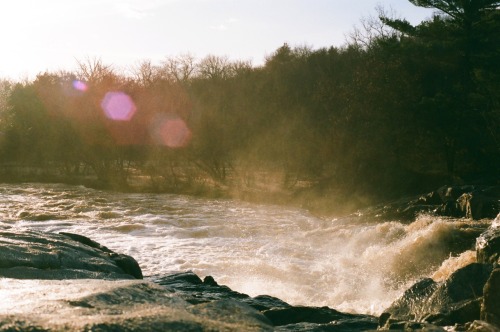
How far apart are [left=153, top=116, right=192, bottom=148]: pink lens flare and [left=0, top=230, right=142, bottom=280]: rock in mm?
23745

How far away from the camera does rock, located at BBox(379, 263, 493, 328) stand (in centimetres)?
705

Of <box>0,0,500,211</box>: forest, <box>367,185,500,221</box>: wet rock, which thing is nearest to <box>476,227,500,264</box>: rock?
<box>367,185,500,221</box>: wet rock

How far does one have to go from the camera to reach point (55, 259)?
8.68 metres

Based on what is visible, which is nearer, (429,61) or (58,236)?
(58,236)

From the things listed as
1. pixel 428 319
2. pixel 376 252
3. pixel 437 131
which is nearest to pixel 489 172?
pixel 437 131

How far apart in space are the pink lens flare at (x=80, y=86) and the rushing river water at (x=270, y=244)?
44.6 feet

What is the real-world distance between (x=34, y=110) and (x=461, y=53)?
2857 cm

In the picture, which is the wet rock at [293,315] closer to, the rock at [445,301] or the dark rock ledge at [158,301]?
the dark rock ledge at [158,301]

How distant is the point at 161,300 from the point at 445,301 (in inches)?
147

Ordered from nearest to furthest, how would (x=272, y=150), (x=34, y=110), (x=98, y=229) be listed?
1. (x=98, y=229)
2. (x=272, y=150)
3. (x=34, y=110)

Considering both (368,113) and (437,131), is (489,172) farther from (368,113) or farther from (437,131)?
(368,113)

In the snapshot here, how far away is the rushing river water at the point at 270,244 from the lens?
488 inches

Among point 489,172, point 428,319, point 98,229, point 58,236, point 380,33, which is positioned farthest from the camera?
point 380,33

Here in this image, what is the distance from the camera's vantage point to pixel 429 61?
2928cm
